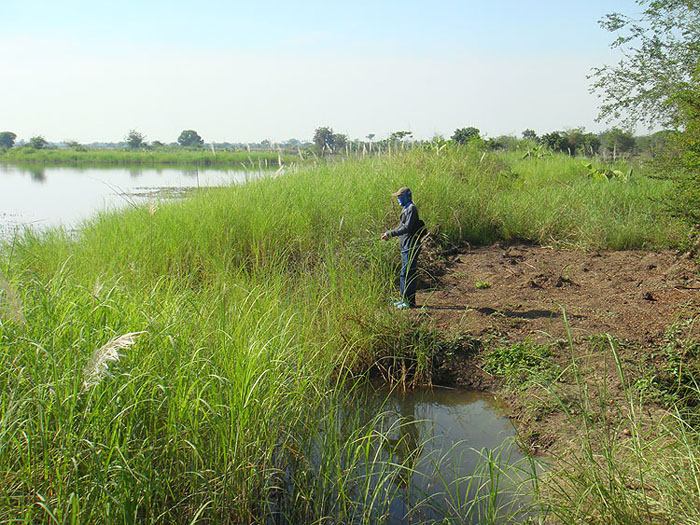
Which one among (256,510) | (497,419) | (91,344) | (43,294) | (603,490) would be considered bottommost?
(497,419)

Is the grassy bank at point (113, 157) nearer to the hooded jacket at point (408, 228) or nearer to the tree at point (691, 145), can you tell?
the tree at point (691, 145)

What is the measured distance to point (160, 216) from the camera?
6961mm

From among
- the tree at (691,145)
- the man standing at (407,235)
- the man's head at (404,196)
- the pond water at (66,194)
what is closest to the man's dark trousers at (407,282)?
the man standing at (407,235)

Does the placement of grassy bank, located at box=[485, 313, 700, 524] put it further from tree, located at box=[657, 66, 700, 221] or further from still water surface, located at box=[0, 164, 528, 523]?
tree, located at box=[657, 66, 700, 221]

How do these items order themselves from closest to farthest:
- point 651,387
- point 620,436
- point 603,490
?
point 603,490 < point 620,436 < point 651,387

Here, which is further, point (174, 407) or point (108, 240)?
point (108, 240)

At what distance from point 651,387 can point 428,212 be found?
511cm

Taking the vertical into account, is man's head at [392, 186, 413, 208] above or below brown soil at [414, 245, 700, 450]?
above

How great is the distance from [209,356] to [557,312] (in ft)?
12.7

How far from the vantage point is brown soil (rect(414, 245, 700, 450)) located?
421 centimetres

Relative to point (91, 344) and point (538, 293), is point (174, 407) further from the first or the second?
point (538, 293)

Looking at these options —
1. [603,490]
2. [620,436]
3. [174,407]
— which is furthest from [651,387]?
[174,407]

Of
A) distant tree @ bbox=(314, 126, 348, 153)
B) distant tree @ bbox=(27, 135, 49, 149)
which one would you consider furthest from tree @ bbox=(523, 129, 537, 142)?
distant tree @ bbox=(27, 135, 49, 149)

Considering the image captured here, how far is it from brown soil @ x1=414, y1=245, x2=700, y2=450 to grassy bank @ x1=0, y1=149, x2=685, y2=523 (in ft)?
1.83
